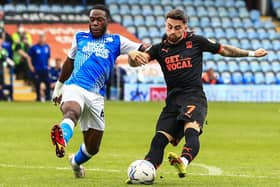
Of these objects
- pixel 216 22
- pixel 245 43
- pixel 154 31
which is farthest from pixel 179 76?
pixel 216 22

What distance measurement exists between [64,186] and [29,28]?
2856 cm

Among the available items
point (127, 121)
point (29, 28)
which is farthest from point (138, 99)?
point (127, 121)

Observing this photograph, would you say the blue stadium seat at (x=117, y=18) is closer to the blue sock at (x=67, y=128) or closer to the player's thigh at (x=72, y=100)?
the player's thigh at (x=72, y=100)

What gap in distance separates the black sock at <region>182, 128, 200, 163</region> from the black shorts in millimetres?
144

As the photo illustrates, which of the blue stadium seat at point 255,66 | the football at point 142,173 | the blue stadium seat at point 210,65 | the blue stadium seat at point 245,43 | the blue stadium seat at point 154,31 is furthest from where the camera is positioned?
the blue stadium seat at point 245,43

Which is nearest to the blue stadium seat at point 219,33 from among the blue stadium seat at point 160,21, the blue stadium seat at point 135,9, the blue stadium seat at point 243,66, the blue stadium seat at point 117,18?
the blue stadium seat at point 243,66

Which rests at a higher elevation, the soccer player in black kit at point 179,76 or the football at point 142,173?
the soccer player in black kit at point 179,76

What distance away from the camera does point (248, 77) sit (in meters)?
38.3

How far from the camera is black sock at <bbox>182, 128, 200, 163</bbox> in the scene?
951 centimetres

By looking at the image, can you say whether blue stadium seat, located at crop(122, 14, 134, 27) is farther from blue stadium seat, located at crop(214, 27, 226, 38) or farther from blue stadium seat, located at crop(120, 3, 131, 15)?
blue stadium seat, located at crop(214, 27, 226, 38)

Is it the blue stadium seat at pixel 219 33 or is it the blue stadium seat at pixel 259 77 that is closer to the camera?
the blue stadium seat at pixel 259 77

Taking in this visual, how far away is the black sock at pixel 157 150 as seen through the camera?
9672mm

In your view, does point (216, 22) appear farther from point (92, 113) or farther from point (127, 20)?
point (92, 113)

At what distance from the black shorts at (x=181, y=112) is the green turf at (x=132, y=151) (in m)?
0.60
